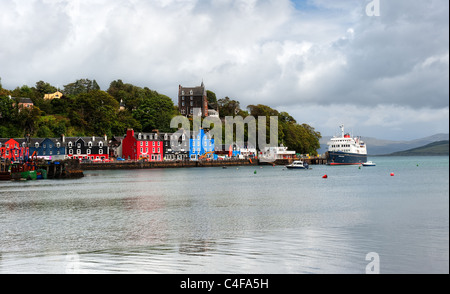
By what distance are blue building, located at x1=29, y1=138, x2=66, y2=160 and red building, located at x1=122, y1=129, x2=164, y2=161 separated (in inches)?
621

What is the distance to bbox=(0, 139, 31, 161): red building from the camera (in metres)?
108

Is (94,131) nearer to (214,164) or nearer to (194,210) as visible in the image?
(214,164)

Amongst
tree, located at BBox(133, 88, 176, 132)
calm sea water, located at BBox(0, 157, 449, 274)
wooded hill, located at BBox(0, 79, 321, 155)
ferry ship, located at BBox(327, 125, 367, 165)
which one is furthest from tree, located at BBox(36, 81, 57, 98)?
calm sea water, located at BBox(0, 157, 449, 274)

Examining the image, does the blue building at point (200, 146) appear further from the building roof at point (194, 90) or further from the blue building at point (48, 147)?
the blue building at point (48, 147)

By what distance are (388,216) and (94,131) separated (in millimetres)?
111031

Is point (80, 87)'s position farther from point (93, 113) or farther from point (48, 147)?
point (48, 147)

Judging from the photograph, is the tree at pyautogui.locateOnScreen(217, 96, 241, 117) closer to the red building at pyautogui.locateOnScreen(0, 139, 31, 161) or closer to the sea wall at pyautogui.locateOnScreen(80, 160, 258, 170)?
the sea wall at pyautogui.locateOnScreen(80, 160, 258, 170)

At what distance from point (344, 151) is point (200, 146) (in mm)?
39164

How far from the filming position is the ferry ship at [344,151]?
422 ft

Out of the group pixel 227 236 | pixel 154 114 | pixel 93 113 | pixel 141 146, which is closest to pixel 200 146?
pixel 154 114

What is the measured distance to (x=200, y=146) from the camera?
132 metres

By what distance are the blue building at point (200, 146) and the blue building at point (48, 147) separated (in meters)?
33.5
